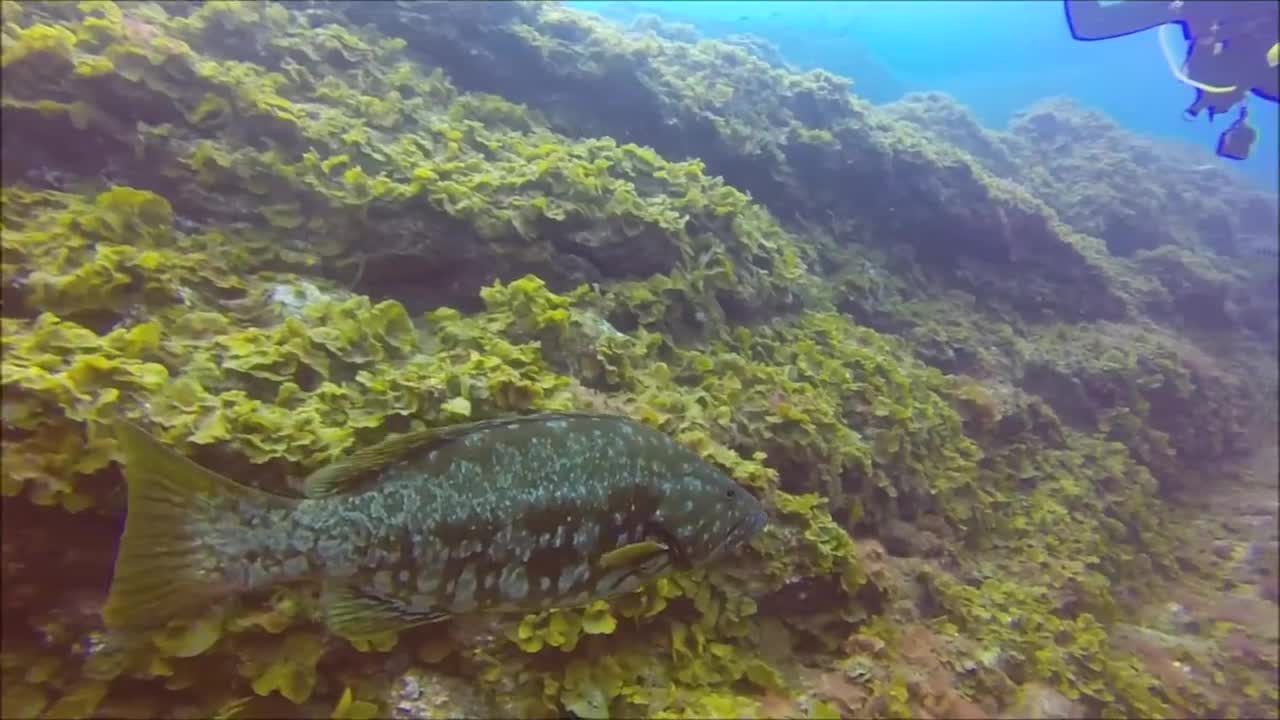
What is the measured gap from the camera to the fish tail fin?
72.7 inches

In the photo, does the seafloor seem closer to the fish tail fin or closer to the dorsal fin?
the fish tail fin

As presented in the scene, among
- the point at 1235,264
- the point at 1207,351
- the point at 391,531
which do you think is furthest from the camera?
the point at 1235,264

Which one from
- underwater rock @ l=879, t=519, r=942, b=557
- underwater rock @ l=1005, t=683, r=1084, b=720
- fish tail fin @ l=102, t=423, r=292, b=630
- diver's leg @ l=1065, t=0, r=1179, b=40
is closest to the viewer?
fish tail fin @ l=102, t=423, r=292, b=630

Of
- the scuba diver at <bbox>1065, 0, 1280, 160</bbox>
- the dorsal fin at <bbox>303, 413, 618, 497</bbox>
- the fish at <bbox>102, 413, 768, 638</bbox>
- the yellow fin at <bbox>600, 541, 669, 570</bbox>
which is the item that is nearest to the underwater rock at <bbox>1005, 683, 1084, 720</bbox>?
the fish at <bbox>102, 413, 768, 638</bbox>

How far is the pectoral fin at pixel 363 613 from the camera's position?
204cm

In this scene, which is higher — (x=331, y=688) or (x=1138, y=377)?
(x=1138, y=377)

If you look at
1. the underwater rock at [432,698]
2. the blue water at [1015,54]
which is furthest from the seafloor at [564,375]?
the blue water at [1015,54]

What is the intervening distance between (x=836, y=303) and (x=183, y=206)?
6890 millimetres

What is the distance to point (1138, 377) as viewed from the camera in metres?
9.62

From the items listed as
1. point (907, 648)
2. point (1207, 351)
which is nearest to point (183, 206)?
point (907, 648)

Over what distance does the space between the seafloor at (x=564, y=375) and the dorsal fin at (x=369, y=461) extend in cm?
85

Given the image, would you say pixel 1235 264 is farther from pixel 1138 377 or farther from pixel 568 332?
pixel 568 332

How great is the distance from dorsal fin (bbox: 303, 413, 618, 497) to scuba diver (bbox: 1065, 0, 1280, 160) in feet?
36.2

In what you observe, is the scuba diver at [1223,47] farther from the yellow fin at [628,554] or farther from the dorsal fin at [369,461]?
the dorsal fin at [369,461]
